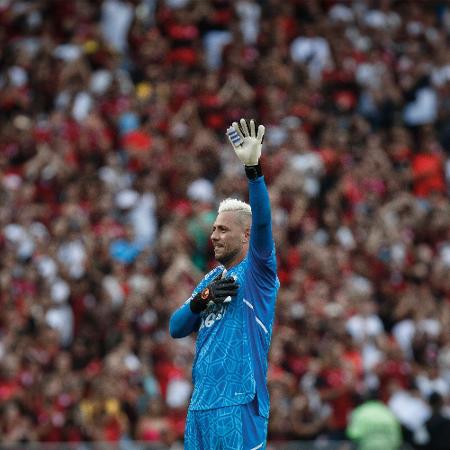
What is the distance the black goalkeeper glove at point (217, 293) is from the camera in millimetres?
6418

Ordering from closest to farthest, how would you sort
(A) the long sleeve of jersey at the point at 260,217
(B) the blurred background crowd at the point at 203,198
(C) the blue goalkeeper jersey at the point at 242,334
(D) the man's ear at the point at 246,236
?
(A) the long sleeve of jersey at the point at 260,217 → (C) the blue goalkeeper jersey at the point at 242,334 → (D) the man's ear at the point at 246,236 → (B) the blurred background crowd at the point at 203,198

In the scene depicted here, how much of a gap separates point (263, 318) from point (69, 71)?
1072cm

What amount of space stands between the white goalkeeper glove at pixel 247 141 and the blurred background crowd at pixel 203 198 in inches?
234

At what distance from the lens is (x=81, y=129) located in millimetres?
15859

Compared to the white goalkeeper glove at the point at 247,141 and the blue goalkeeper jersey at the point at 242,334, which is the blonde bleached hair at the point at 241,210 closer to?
the blue goalkeeper jersey at the point at 242,334

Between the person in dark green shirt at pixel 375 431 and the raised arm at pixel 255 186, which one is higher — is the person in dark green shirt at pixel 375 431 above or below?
below

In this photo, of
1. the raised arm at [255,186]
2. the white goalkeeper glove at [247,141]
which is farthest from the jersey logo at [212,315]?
the white goalkeeper glove at [247,141]

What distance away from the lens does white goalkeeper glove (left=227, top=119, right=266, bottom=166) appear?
6.29m

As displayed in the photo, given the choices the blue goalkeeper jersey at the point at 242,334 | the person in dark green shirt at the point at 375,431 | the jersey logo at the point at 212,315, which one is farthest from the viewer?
the person in dark green shirt at the point at 375,431

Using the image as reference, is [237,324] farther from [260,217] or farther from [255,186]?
[255,186]

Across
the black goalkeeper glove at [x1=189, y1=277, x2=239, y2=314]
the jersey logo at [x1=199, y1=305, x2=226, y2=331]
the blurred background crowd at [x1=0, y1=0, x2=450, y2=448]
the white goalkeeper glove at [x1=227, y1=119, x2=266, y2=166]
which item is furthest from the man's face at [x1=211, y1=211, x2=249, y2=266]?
the blurred background crowd at [x1=0, y1=0, x2=450, y2=448]

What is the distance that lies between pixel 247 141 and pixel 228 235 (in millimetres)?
562

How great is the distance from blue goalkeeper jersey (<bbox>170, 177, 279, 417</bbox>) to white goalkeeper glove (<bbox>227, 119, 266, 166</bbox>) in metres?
0.12

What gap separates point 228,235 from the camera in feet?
21.7
